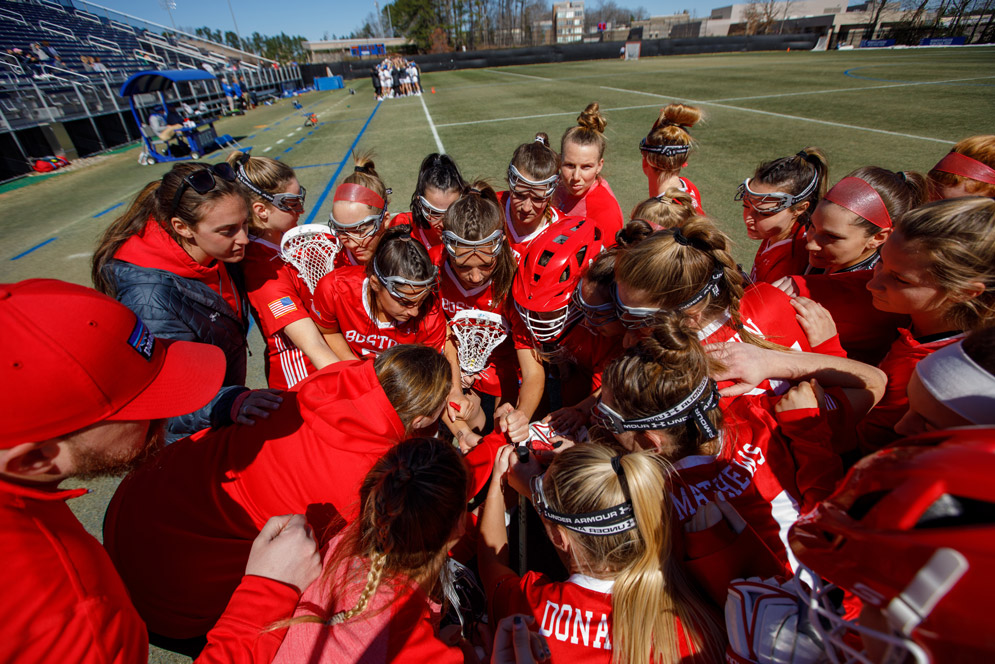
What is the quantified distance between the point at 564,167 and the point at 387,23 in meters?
108

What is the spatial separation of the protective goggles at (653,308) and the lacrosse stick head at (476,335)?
104cm

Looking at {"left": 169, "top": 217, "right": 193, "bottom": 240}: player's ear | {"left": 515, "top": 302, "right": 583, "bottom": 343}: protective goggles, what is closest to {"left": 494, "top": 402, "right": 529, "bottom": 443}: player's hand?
{"left": 515, "top": 302, "right": 583, "bottom": 343}: protective goggles

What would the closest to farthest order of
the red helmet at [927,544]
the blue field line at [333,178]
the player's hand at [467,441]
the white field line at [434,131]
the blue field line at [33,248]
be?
the red helmet at [927,544] < the player's hand at [467,441] < the blue field line at [33,248] < the blue field line at [333,178] < the white field line at [434,131]

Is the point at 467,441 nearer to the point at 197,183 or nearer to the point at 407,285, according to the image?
the point at 407,285

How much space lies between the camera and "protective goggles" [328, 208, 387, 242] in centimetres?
338

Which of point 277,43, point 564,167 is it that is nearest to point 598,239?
point 564,167

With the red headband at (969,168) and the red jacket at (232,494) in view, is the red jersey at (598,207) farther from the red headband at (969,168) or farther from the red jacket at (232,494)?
the red jacket at (232,494)

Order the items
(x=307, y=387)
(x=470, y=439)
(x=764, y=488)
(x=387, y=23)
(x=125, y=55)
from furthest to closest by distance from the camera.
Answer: (x=387, y=23) < (x=125, y=55) < (x=470, y=439) < (x=307, y=387) < (x=764, y=488)

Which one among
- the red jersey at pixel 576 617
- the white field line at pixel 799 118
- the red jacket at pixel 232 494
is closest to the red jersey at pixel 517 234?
the red jacket at pixel 232 494

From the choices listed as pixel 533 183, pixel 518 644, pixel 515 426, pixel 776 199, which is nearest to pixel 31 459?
pixel 518 644

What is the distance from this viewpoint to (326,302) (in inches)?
118

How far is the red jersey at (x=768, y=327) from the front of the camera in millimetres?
2197

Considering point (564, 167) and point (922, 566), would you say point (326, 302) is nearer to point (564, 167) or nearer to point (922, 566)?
point (564, 167)

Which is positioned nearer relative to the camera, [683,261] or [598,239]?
[683,261]
